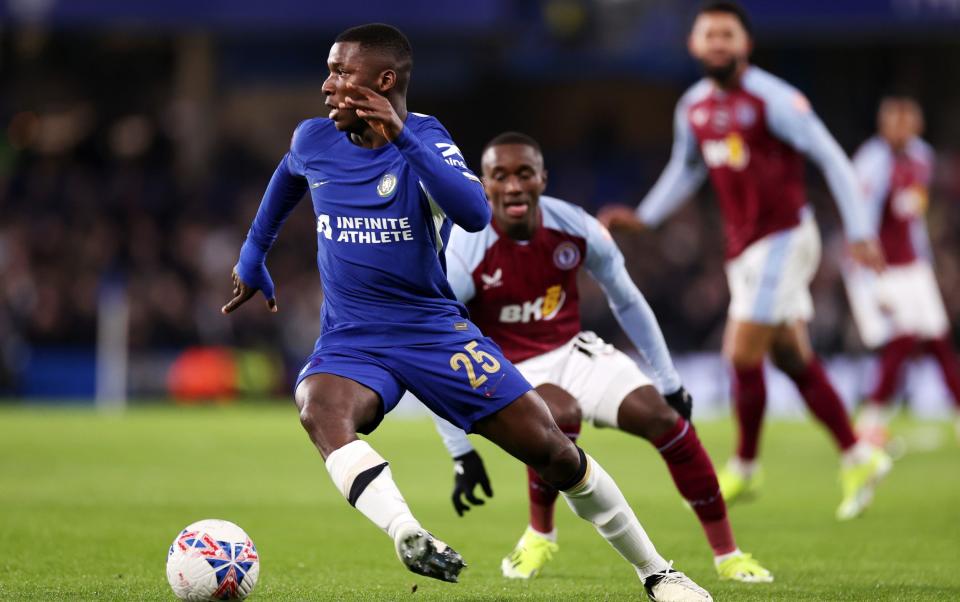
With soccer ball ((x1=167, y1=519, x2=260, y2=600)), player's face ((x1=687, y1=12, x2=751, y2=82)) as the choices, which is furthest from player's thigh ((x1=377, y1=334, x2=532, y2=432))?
player's face ((x1=687, y1=12, x2=751, y2=82))

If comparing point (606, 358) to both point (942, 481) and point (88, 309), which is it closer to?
point (942, 481)

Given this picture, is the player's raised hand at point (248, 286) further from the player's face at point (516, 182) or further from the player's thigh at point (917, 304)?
the player's thigh at point (917, 304)

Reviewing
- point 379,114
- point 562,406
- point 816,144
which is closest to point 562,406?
point 562,406

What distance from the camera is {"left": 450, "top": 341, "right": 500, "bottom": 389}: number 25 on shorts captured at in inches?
207

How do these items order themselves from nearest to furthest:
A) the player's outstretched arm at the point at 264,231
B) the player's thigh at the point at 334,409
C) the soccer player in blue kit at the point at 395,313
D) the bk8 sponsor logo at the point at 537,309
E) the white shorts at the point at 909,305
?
the player's thigh at the point at 334,409 < the soccer player in blue kit at the point at 395,313 < the player's outstretched arm at the point at 264,231 < the bk8 sponsor logo at the point at 537,309 < the white shorts at the point at 909,305

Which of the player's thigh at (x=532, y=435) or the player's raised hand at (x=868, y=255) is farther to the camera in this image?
the player's raised hand at (x=868, y=255)

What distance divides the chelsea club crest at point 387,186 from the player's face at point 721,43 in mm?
3885

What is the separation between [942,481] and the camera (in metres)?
11.1

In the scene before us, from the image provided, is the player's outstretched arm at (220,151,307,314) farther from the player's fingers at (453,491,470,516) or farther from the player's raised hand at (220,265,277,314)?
the player's fingers at (453,491,470,516)

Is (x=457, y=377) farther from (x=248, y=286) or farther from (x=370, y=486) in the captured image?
(x=248, y=286)

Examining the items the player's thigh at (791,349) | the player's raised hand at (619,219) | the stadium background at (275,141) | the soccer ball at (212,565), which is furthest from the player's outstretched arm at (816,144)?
the stadium background at (275,141)

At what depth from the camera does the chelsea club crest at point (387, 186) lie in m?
5.31

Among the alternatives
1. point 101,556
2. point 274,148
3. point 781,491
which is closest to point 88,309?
point 274,148

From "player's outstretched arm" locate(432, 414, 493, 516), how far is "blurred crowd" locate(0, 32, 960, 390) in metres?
14.7
